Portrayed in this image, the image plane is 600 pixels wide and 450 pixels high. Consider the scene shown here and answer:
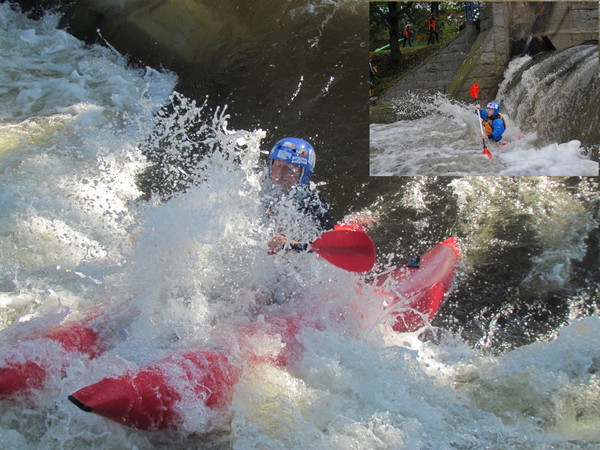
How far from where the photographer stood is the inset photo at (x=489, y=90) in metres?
4.04

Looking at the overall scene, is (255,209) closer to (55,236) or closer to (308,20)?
(55,236)

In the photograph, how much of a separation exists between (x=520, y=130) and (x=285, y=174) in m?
2.29

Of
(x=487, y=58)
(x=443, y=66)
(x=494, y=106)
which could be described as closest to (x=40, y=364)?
(x=443, y=66)

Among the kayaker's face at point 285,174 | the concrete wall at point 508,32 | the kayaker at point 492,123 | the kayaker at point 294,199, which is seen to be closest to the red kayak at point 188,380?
the kayaker at point 294,199

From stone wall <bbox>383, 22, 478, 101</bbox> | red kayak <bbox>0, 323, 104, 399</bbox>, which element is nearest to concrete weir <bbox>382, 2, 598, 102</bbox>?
stone wall <bbox>383, 22, 478, 101</bbox>

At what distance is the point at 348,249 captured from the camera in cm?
233

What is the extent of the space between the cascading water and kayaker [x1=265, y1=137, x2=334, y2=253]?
143cm

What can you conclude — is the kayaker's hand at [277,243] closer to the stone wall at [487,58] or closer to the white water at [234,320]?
the white water at [234,320]

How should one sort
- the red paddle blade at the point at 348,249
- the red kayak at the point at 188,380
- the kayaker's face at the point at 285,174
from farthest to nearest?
the kayaker's face at the point at 285,174 → the red paddle blade at the point at 348,249 → the red kayak at the point at 188,380

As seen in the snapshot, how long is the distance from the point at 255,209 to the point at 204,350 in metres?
0.86

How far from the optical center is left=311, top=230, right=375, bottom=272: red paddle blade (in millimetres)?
2303

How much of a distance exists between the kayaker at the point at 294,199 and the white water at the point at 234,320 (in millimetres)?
90

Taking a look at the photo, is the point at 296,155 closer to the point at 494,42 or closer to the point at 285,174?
the point at 285,174

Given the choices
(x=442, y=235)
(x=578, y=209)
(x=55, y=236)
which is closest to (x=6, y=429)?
(x=55, y=236)
